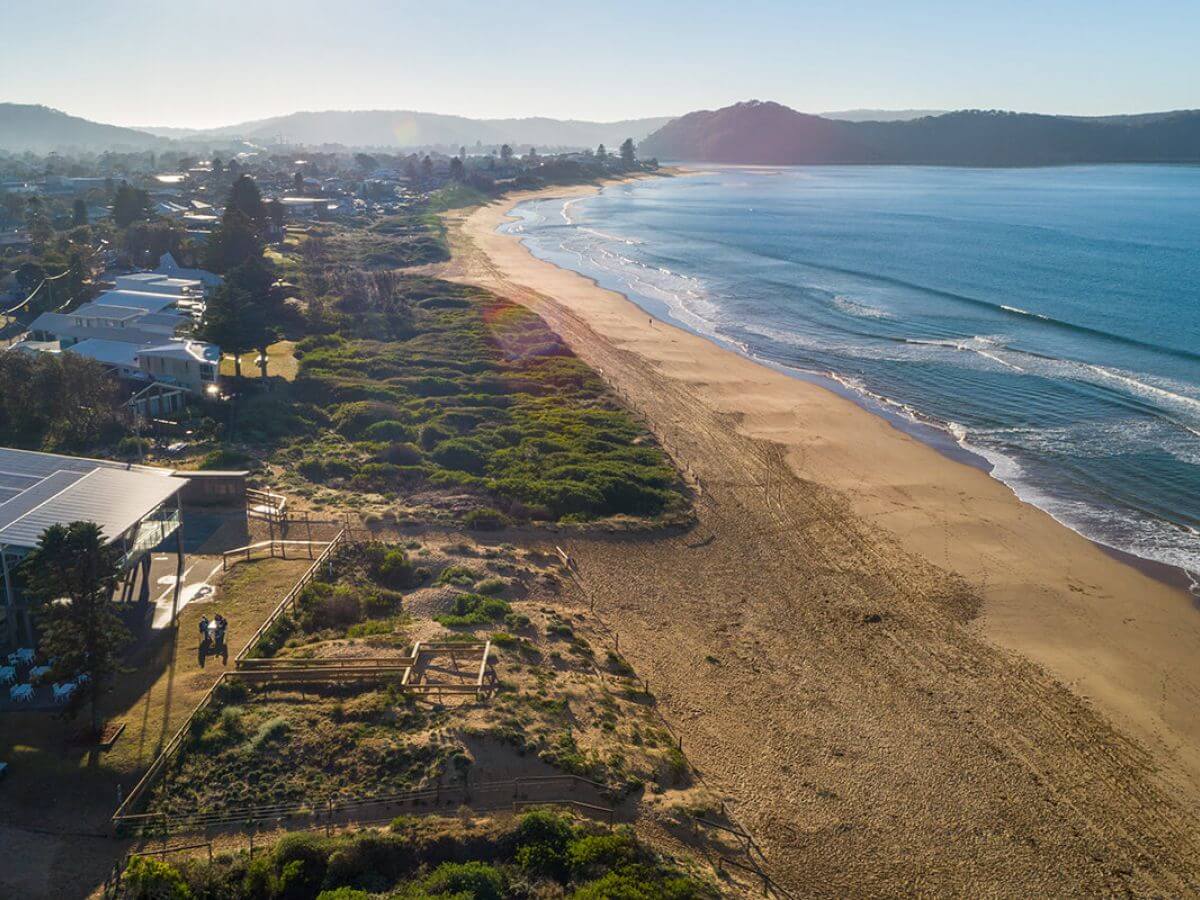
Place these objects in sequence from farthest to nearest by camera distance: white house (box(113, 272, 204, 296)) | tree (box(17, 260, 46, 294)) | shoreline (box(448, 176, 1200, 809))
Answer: tree (box(17, 260, 46, 294)) < white house (box(113, 272, 204, 296)) < shoreline (box(448, 176, 1200, 809))

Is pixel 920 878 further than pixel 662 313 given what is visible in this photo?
No

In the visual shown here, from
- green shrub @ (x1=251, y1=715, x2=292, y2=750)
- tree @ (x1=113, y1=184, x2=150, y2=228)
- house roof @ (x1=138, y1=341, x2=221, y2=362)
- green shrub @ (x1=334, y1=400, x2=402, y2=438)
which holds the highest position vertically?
tree @ (x1=113, y1=184, x2=150, y2=228)

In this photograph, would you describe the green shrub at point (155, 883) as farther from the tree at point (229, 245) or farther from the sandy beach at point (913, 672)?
the tree at point (229, 245)

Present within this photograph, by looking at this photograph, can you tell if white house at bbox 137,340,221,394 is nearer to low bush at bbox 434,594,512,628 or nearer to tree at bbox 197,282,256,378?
tree at bbox 197,282,256,378

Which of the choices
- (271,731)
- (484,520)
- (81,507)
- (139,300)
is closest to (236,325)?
(139,300)

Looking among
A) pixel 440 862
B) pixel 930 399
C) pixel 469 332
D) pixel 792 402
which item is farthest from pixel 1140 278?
pixel 440 862

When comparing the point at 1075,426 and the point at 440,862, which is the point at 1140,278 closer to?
the point at 1075,426

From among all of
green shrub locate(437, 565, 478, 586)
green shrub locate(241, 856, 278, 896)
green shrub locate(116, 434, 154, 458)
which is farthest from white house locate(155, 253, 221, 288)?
green shrub locate(241, 856, 278, 896)

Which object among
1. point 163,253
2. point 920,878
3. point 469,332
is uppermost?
point 163,253
